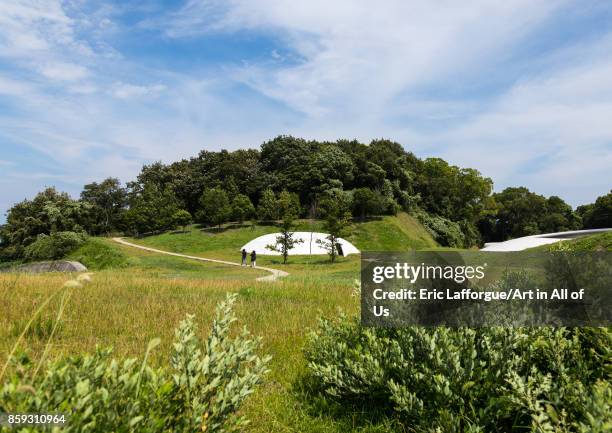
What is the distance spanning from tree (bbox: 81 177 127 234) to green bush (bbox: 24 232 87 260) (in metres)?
32.6

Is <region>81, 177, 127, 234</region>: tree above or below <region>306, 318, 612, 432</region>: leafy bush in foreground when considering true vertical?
above

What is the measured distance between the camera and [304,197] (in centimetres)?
7194

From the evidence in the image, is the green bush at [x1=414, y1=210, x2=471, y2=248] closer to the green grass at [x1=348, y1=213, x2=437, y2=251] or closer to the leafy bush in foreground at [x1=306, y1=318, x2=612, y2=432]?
the green grass at [x1=348, y1=213, x2=437, y2=251]

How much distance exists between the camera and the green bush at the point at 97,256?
38156mm

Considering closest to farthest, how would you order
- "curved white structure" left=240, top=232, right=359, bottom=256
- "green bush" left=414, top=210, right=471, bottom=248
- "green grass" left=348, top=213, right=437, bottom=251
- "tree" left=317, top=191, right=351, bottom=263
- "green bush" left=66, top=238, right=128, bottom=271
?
"green bush" left=66, top=238, right=128, bottom=271, "tree" left=317, top=191, right=351, bottom=263, "curved white structure" left=240, top=232, right=359, bottom=256, "green grass" left=348, top=213, right=437, bottom=251, "green bush" left=414, top=210, right=471, bottom=248

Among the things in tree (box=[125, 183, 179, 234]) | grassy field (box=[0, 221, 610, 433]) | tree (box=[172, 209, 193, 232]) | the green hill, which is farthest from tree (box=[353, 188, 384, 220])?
grassy field (box=[0, 221, 610, 433])

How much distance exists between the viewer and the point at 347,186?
72375mm

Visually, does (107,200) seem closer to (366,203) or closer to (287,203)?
(287,203)

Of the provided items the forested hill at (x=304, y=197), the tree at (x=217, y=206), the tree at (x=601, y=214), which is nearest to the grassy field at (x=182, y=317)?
the forested hill at (x=304, y=197)

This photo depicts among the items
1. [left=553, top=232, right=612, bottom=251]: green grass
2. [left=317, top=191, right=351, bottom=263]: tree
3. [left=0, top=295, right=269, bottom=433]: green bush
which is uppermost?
[left=317, top=191, right=351, bottom=263]: tree

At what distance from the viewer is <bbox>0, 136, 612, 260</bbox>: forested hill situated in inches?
2549

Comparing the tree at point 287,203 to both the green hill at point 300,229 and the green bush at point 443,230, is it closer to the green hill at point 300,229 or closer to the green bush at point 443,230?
the green hill at point 300,229

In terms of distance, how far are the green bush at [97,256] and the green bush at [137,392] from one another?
3731 cm

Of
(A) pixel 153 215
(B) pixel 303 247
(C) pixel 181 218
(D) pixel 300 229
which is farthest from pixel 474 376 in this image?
(A) pixel 153 215
